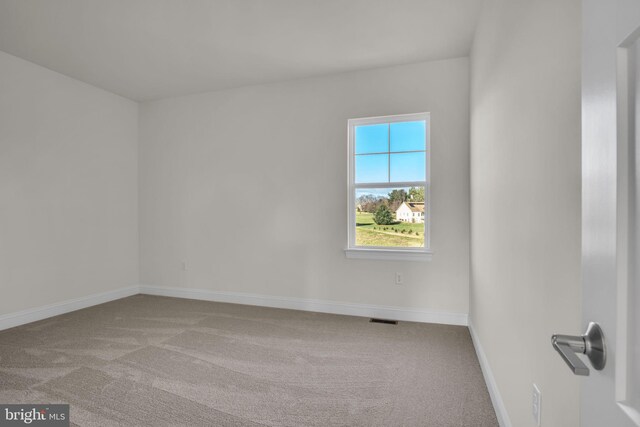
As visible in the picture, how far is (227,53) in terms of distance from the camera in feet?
11.7

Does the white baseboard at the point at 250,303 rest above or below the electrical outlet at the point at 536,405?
below

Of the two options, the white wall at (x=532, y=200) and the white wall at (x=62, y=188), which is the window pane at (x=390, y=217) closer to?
the white wall at (x=532, y=200)

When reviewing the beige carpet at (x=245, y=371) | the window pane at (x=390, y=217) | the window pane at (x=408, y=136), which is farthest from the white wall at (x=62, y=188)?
the window pane at (x=408, y=136)

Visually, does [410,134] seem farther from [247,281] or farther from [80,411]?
[80,411]

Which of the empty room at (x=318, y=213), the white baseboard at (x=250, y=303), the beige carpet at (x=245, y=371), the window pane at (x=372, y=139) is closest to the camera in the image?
the empty room at (x=318, y=213)

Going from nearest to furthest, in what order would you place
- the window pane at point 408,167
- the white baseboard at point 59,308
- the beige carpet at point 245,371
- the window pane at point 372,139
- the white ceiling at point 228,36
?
the beige carpet at point 245,371, the white ceiling at point 228,36, the white baseboard at point 59,308, the window pane at point 408,167, the window pane at point 372,139

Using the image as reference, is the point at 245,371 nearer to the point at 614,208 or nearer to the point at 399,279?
the point at 399,279

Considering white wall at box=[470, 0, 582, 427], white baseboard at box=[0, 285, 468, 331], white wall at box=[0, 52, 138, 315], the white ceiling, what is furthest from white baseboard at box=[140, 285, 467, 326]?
the white ceiling

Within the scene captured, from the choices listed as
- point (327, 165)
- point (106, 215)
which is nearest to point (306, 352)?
point (327, 165)

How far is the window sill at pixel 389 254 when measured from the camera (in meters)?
3.72

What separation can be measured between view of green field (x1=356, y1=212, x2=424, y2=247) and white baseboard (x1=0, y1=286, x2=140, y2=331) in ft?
11.0

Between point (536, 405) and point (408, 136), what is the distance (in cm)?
299

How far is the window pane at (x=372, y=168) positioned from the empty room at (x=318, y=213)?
3 centimetres

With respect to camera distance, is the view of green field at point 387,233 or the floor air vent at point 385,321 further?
the view of green field at point 387,233
